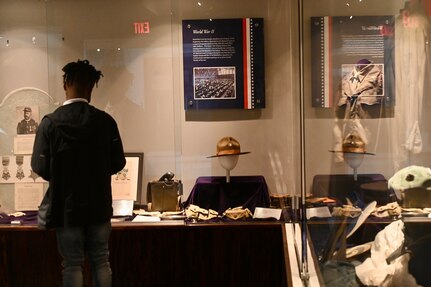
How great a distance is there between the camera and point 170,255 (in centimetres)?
321

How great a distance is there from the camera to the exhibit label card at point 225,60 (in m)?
3.93

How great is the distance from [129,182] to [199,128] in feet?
2.29

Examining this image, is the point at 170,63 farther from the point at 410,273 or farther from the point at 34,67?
the point at 410,273

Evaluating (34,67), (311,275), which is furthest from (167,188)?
(311,275)

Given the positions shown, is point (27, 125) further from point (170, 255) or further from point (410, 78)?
point (410, 78)

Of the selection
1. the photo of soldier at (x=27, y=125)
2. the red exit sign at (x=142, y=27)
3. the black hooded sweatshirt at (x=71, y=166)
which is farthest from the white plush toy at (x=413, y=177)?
the photo of soldier at (x=27, y=125)

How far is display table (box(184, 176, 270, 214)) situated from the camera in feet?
11.6

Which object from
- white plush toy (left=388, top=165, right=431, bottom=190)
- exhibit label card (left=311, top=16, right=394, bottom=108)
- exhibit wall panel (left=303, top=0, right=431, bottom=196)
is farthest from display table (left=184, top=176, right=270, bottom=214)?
white plush toy (left=388, top=165, right=431, bottom=190)

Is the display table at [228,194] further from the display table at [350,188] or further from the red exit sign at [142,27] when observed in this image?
the display table at [350,188]

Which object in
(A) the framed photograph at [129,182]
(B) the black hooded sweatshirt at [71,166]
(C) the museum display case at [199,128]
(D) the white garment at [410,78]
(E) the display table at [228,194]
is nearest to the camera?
(D) the white garment at [410,78]

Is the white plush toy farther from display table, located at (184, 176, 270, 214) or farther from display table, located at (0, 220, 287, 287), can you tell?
display table, located at (184, 176, 270, 214)

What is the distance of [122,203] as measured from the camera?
361cm

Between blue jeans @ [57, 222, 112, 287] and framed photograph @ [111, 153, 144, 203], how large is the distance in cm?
94

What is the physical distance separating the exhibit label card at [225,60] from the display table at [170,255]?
114 centimetres
